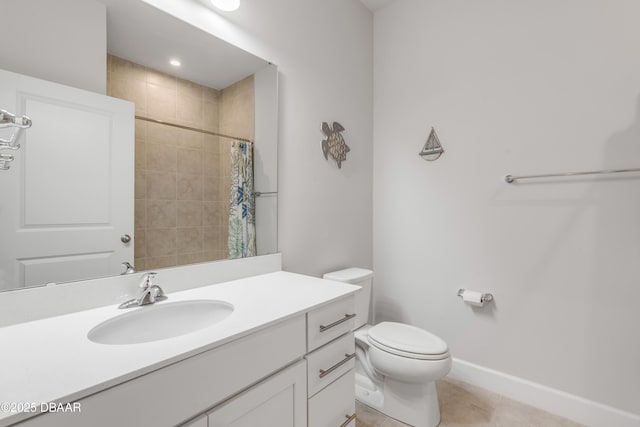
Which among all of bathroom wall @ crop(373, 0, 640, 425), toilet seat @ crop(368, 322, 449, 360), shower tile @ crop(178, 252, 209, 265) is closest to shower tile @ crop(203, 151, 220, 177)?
shower tile @ crop(178, 252, 209, 265)

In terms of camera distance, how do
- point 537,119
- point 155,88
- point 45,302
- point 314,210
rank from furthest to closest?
point 314,210
point 537,119
point 155,88
point 45,302

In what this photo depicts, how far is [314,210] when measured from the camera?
1.84 metres

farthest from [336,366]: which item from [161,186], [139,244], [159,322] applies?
[161,186]

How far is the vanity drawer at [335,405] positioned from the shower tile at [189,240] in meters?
0.75

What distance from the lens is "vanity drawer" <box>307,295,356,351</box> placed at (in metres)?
1.01

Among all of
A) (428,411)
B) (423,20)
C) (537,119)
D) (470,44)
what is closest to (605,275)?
(537,119)

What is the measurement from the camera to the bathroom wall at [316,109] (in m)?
1.55

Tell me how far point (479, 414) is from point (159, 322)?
1716 mm

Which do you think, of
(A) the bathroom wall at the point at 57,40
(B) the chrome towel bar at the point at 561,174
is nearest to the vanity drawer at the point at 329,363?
(A) the bathroom wall at the point at 57,40

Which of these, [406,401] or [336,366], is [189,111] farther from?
[406,401]

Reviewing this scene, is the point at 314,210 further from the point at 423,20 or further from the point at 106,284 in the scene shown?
the point at 423,20

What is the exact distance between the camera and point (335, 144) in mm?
1990

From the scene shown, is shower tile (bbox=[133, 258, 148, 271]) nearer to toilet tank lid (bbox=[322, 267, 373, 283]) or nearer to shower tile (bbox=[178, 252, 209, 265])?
shower tile (bbox=[178, 252, 209, 265])

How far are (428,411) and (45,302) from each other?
1676 mm
